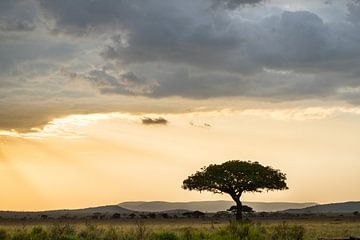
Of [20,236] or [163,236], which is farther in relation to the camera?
[20,236]

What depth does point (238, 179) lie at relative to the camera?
8262 cm

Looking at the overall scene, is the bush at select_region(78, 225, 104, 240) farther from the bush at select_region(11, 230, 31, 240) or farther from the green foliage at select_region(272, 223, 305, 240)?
the green foliage at select_region(272, 223, 305, 240)

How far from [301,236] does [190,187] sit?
5559cm

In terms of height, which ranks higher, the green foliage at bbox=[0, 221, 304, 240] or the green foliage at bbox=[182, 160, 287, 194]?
the green foliage at bbox=[182, 160, 287, 194]

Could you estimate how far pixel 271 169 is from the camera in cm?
8569

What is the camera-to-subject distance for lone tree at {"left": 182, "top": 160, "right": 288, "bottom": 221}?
82688 mm

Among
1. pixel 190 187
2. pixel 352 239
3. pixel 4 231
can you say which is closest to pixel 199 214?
Answer: pixel 190 187

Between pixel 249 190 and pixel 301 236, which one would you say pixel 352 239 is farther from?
pixel 249 190

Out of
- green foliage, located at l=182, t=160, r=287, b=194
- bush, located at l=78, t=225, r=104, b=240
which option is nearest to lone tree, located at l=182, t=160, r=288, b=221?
green foliage, located at l=182, t=160, r=287, b=194

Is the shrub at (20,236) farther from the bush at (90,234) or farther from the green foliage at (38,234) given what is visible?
the bush at (90,234)

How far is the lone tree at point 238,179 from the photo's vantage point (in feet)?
271

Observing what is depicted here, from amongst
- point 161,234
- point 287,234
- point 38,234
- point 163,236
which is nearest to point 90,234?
point 38,234

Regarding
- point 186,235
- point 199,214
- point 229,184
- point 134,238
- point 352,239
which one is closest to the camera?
point 352,239

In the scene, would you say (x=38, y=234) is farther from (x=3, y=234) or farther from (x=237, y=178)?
(x=237, y=178)
